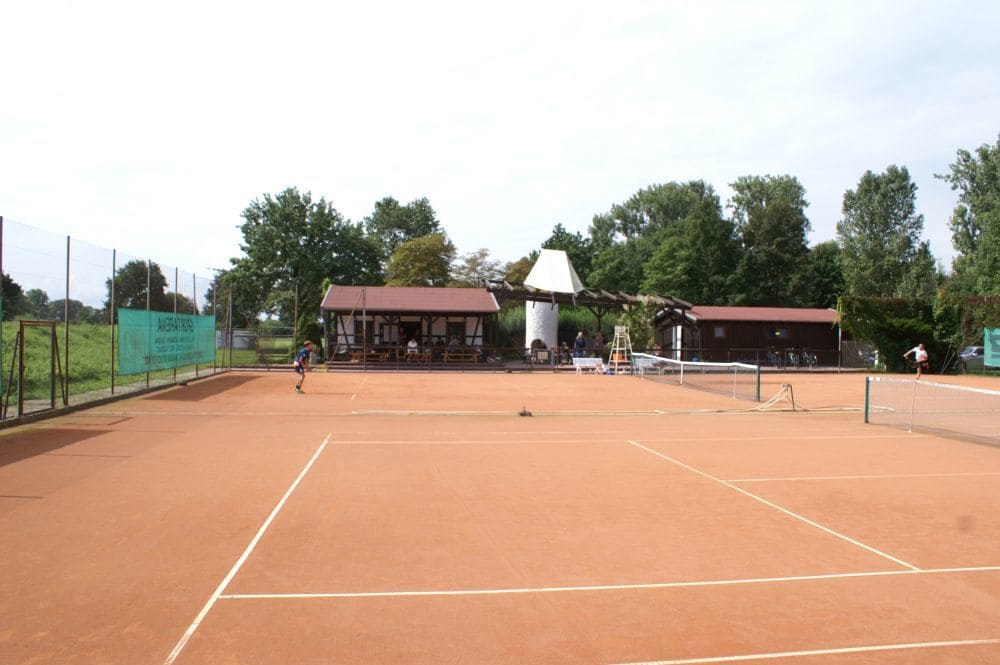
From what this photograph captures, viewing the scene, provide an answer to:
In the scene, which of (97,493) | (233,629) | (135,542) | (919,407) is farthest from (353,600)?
(919,407)

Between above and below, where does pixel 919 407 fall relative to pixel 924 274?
below

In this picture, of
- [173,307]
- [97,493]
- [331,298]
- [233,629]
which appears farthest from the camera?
[331,298]

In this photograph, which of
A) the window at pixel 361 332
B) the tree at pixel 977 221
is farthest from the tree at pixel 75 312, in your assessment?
the tree at pixel 977 221

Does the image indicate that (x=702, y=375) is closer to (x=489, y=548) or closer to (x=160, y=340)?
(x=160, y=340)

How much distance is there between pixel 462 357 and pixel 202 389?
55.9ft

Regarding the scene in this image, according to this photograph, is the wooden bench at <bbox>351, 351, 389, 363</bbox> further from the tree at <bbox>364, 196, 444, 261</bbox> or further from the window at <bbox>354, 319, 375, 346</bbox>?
the tree at <bbox>364, 196, 444, 261</bbox>

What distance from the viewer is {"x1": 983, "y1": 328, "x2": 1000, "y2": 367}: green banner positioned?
3825 centimetres

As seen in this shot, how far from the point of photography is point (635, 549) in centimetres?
732

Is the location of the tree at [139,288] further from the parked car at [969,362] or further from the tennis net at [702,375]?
the parked car at [969,362]

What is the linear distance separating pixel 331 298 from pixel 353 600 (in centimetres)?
3639

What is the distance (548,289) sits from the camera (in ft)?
144

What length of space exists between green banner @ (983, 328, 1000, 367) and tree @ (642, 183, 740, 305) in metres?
30.7

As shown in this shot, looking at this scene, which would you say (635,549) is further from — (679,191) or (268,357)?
(679,191)

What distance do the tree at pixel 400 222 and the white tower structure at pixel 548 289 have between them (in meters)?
52.6
